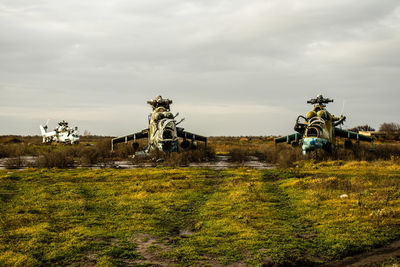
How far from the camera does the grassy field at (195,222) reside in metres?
8.97

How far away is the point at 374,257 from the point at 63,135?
258 ft

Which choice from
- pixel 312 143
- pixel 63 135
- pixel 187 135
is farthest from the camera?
pixel 63 135

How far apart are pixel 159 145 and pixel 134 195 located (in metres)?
19.4

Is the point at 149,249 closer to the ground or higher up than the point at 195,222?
closer to the ground

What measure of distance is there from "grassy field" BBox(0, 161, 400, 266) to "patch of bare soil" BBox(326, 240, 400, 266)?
0.23 meters

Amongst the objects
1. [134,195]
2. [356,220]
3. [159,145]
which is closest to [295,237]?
[356,220]

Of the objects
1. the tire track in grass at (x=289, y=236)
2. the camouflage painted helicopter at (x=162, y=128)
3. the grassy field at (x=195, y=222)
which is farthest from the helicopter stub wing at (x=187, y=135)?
the tire track in grass at (x=289, y=236)

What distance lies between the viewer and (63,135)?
80688 mm

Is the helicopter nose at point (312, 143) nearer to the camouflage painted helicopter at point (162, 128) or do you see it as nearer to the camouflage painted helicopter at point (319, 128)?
the camouflage painted helicopter at point (319, 128)

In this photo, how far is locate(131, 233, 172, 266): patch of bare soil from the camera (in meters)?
8.55

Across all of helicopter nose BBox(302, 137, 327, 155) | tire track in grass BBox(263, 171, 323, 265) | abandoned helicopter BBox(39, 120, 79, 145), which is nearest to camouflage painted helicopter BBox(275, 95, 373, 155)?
helicopter nose BBox(302, 137, 327, 155)

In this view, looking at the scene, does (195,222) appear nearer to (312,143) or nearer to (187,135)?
(312,143)

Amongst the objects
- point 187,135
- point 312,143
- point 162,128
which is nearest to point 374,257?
point 312,143

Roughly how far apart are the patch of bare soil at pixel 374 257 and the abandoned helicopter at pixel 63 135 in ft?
241
